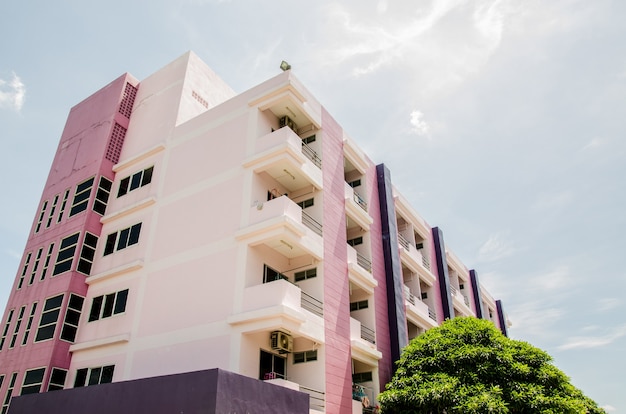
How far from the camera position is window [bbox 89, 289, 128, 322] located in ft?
61.3

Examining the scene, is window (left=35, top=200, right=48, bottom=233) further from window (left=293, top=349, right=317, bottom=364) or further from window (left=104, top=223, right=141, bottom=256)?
window (left=293, top=349, right=317, bottom=364)

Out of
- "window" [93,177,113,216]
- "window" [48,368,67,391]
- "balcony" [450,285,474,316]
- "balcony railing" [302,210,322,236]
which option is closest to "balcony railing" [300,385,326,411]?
"balcony railing" [302,210,322,236]

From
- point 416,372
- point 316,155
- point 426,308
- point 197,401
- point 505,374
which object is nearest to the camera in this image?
point 197,401

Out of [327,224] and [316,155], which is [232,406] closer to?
[327,224]

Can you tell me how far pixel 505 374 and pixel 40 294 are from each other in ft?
61.5

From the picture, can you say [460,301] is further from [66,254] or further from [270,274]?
→ [66,254]

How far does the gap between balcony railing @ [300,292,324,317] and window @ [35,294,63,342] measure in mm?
10143

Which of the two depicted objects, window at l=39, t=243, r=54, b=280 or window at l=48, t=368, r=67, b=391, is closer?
window at l=48, t=368, r=67, b=391

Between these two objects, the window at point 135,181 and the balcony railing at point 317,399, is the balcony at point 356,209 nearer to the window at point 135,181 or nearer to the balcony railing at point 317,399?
the balcony railing at point 317,399

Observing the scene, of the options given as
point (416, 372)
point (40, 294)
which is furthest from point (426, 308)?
point (40, 294)

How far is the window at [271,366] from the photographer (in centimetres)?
1522

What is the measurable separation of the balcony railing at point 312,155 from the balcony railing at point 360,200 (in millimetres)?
2965

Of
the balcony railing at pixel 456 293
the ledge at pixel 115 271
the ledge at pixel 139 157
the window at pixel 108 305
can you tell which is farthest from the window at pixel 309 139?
the balcony railing at pixel 456 293

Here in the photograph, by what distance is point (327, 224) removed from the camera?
18.9 meters
